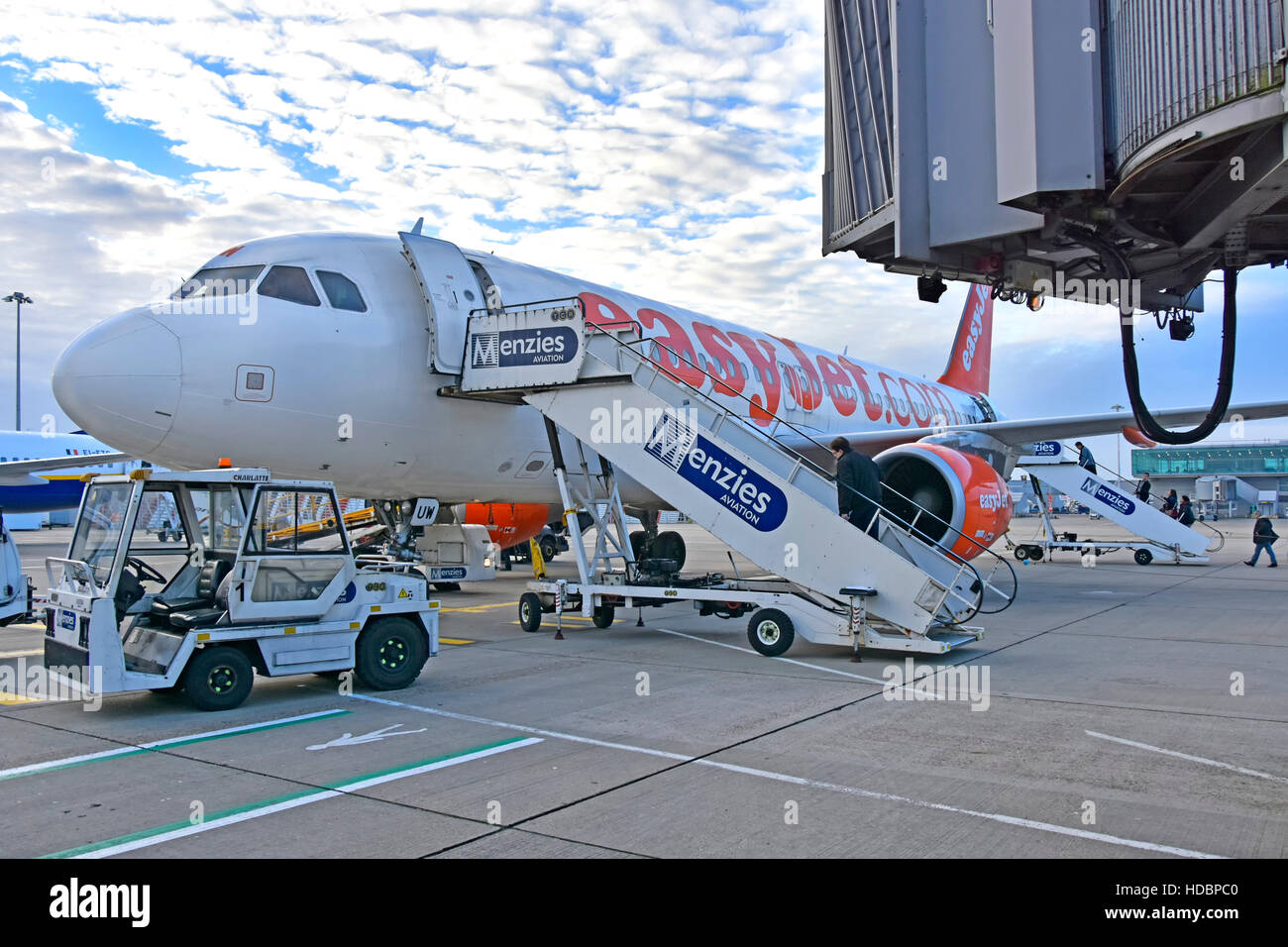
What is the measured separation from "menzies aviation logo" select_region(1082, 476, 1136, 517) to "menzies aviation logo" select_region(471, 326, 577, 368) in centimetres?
1726

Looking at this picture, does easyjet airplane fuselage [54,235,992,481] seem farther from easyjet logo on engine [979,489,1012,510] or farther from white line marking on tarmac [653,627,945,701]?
easyjet logo on engine [979,489,1012,510]

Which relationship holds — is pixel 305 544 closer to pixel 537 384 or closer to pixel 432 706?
pixel 432 706

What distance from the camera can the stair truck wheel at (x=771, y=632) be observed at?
338 inches

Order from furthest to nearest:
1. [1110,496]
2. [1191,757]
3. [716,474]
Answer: [1110,496]
[716,474]
[1191,757]

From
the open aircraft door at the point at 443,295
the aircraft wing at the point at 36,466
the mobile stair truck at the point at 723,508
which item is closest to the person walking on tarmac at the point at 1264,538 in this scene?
the mobile stair truck at the point at 723,508

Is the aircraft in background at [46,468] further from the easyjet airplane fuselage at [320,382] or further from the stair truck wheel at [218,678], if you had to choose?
the stair truck wheel at [218,678]

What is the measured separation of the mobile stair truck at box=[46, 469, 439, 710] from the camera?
6.21 metres

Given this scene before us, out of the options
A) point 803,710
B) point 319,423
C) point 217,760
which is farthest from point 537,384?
point 217,760

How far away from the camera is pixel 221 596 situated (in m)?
6.67

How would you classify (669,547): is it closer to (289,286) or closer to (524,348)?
(524,348)

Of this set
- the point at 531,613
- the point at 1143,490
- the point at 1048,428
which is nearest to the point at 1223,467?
the point at 1143,490

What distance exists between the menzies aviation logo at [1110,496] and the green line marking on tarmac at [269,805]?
20165 millimetres

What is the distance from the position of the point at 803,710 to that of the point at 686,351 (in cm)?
731

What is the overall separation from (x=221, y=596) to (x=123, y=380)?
207 cm
